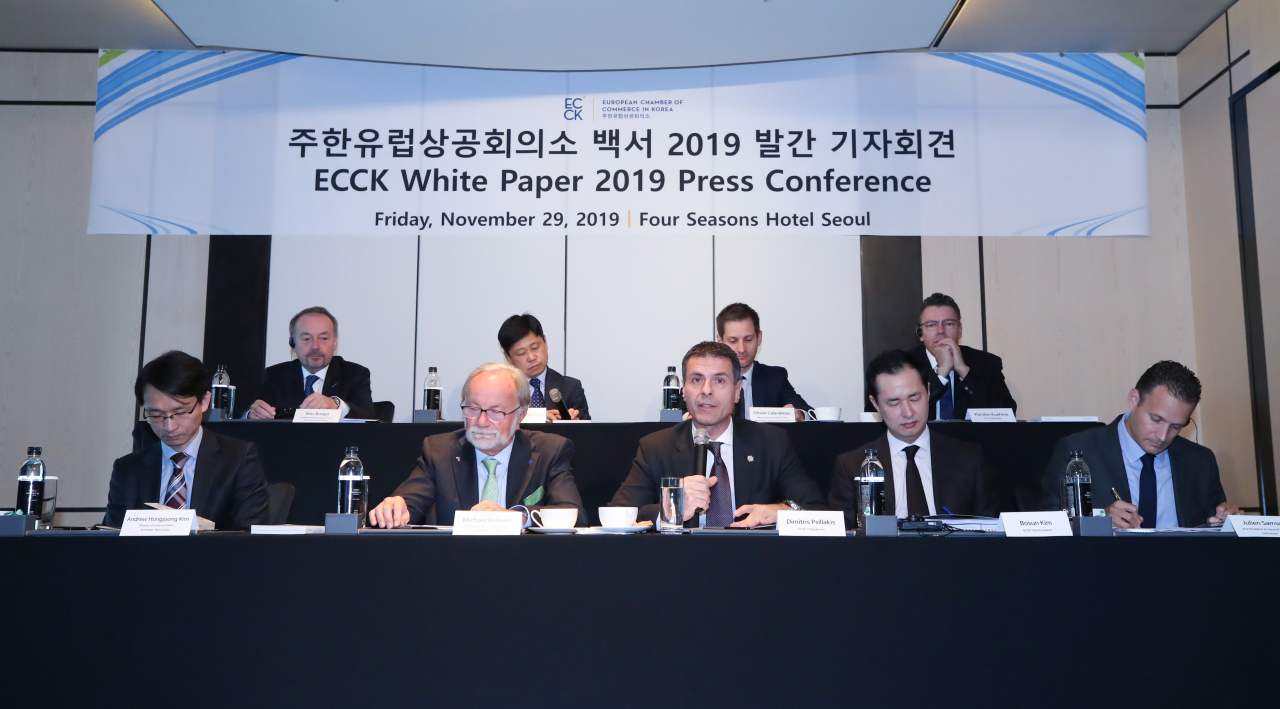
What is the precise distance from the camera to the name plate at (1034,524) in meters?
1.82

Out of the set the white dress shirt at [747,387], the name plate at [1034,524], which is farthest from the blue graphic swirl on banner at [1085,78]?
the name plate at [1034,524]

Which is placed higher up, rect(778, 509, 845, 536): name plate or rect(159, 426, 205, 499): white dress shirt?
rect(159, 426, 205, 499): white dress shirt

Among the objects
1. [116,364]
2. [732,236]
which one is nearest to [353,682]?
[732,236]

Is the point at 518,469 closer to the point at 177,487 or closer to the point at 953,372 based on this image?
the point at 177,487

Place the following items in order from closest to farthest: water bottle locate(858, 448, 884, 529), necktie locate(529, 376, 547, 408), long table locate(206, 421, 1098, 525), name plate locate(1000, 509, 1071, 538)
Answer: name plate locate(1000, 509, 1071, 538) → water bottle locate(858, 448, 884, 529) → long table locate(206, 421, 1098, 525) → necktie locate(529, 376, 547, 408)

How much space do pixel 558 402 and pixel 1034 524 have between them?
2.76 m

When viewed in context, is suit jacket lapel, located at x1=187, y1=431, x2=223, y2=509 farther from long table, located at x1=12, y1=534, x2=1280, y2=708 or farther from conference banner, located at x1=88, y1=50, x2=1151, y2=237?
conference banner, located at x1=88, y1=50, x2=1151, y2=237

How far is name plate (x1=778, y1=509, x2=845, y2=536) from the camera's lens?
6.12 ft

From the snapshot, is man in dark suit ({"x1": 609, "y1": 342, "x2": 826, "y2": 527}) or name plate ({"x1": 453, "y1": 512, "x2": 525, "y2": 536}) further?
man in dark suit ({"x1": 609, "y1": 342, "x2": 826, "y2": 527})

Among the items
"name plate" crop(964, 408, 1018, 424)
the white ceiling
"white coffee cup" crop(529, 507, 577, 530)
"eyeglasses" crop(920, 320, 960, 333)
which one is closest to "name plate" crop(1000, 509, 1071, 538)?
"white coffee cup" crop(529, 507, 577, 530)

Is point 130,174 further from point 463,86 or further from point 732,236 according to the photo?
point 732,236

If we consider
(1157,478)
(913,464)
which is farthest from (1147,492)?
(913,464)

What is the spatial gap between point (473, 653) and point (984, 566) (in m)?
0.94

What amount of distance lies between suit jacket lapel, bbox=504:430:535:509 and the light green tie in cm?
4
